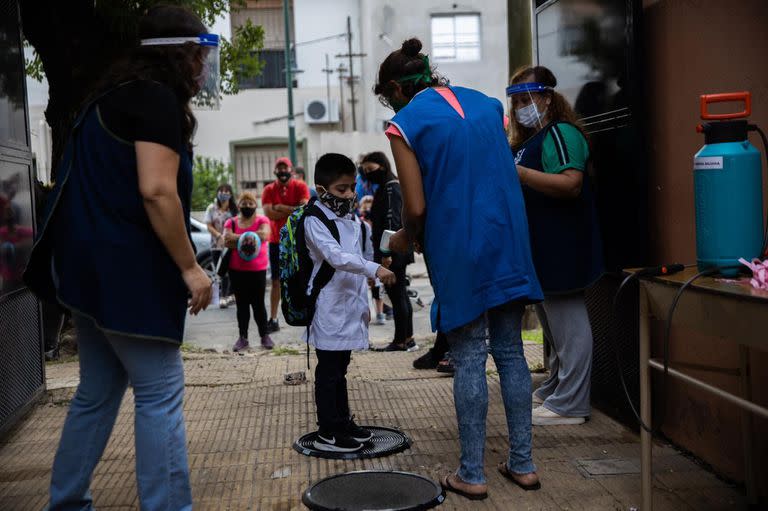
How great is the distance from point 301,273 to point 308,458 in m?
0.94

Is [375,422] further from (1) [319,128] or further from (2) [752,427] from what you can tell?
(1) [319,128]

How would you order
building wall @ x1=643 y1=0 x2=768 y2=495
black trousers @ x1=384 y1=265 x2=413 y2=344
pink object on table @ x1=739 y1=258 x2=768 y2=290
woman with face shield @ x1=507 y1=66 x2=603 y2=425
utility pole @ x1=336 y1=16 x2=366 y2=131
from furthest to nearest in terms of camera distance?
1. utility pole @ x1=336 y1=16 x2=366 y2=131
2. black trousers @ x1=384 y1=265 x2=413 y2=344
3. woman with face shield @ x1=507 y1=66 x2=603 y2=425
4. building wall @ x1=643 y1=0 x2=768 y2=495
5. pink object on table @ x1=739 y1=258 x2=768 y2=290

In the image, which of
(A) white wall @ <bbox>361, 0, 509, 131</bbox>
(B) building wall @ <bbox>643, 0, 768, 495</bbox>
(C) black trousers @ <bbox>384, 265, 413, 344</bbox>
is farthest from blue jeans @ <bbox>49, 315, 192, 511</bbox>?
(A) white wall @ <bbox>361, 0, 509, 131</bbox>

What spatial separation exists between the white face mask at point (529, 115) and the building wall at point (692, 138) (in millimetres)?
606

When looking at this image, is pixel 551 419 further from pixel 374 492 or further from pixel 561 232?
pixel 374 492

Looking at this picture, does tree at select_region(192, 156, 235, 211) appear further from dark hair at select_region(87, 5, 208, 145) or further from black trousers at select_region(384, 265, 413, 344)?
dark hair at select_region(87, 5, 208, 145)

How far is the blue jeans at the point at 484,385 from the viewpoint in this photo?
3.60 metres

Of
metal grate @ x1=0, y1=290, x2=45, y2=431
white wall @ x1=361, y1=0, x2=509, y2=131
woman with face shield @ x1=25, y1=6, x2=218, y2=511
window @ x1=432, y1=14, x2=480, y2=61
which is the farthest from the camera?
window @ x1=432, y1=14, x2=480, y2=61

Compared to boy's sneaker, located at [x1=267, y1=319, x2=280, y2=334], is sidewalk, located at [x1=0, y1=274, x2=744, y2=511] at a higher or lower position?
lower

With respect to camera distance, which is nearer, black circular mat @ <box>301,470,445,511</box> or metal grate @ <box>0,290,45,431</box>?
black circular mat @ <box>301,470,445,511</box>

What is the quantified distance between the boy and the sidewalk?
0.26 meters

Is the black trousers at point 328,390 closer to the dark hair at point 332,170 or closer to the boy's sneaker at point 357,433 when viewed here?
the boy's sneaker at point 357,433

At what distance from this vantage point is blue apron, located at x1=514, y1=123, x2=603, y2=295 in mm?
4586

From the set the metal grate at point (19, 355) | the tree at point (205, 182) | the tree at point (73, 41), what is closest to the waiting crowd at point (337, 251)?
the metal grate at point (19, 355)
